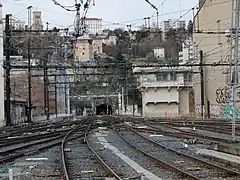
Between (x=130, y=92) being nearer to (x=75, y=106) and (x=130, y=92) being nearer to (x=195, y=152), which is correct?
(x=75, y=106)

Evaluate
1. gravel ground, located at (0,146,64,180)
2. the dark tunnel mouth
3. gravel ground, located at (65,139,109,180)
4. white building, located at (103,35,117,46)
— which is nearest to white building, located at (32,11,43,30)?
white building, located at (103,35,117,46)

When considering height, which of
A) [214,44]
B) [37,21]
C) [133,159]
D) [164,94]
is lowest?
[133,159]

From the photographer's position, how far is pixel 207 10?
200 ft

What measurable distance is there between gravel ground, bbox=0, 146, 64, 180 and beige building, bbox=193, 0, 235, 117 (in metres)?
34.9

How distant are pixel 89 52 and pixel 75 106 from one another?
6571 cm

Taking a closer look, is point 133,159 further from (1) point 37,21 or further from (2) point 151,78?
(2) point 151,78

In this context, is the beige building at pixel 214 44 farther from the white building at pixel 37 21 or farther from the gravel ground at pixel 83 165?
the gravel ground at pixel 83 165

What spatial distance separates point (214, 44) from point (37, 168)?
147ft

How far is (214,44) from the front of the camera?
5728 centimetres

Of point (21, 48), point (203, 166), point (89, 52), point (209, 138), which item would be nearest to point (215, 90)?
point (89, 52)

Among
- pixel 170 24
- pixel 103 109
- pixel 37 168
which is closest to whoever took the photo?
pixel 37 168

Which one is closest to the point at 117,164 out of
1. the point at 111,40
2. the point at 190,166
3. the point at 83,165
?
the point at 83,165

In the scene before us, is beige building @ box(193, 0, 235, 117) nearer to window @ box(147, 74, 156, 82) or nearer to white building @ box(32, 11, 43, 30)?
window @ box(147, 74, 156, 82)

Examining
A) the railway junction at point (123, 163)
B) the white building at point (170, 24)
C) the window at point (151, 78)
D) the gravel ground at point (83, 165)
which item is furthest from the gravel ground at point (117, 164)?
the window at point (151, 78)
